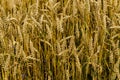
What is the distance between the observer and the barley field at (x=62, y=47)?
4.20ft

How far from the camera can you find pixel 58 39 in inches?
52.8

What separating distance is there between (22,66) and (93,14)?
44 centimetres

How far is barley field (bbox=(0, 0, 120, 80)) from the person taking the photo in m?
1.28

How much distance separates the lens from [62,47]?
128 centimetres

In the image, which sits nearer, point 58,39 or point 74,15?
point 58,39

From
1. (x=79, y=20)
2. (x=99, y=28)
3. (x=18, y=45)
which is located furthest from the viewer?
(x=79, y=20)

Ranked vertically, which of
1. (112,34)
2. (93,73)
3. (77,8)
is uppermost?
(77,8)

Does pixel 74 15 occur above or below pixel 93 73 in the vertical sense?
above

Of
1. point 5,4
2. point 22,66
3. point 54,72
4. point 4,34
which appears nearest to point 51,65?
point 54,72

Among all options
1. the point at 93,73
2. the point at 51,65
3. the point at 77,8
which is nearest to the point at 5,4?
the point at 77,8

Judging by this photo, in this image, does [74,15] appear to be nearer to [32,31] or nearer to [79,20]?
[79,20]

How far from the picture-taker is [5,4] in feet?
6.06

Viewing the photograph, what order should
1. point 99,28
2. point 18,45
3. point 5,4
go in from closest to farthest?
point 18,45, point 99,28, point 5,4

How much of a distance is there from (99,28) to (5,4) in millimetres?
690
